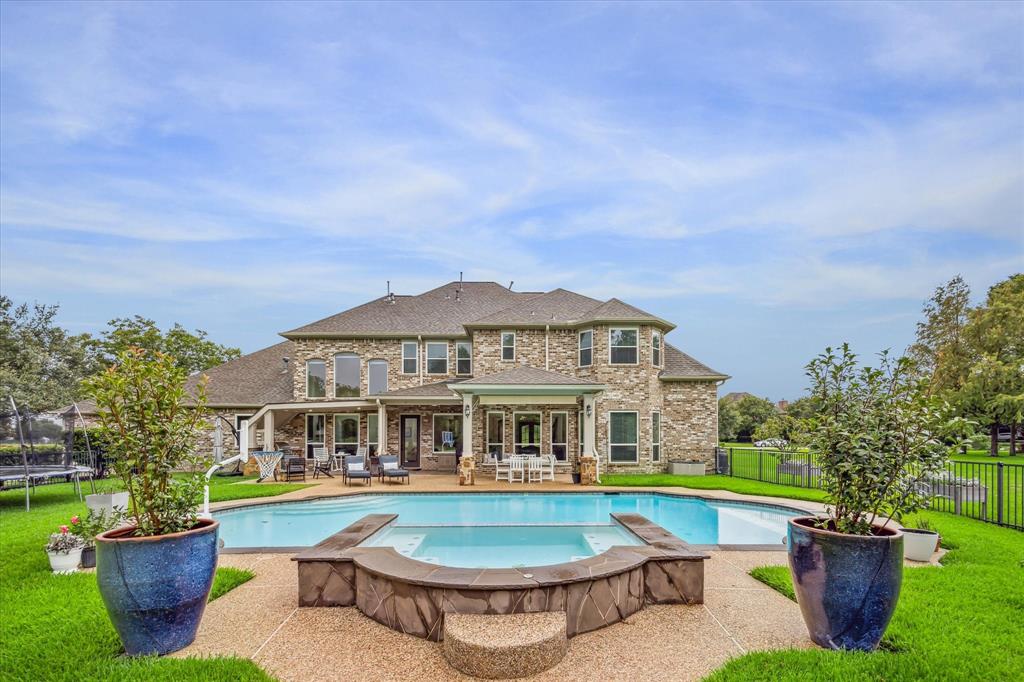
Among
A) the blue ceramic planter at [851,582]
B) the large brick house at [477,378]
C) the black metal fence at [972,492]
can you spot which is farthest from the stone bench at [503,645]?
the large brick house at [477,378]

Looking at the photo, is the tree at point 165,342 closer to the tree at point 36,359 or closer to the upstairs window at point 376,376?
the tree at point 36,359

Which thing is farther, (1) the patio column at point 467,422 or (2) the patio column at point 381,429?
(2) the patio column at point 381,429

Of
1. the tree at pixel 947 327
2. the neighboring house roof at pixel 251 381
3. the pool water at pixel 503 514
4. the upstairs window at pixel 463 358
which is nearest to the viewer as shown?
the pool water at pixel 503 514

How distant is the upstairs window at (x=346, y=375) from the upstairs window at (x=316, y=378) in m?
0.46

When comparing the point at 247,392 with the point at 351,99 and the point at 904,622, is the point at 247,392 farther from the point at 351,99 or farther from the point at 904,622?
the point at 904,622

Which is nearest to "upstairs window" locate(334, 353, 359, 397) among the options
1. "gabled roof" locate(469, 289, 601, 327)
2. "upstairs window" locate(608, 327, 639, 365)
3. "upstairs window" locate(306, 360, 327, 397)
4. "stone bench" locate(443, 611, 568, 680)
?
"upstairs window" locate(306, 360, 327, 397)

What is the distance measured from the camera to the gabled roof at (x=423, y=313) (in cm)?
2100

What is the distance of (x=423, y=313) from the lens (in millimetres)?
22469

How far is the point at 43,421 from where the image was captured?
1512cm

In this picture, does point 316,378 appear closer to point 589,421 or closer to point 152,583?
point 589,421

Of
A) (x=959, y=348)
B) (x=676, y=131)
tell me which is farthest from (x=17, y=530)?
(x=959, y=348)

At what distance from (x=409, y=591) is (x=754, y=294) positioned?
2652 centimetres

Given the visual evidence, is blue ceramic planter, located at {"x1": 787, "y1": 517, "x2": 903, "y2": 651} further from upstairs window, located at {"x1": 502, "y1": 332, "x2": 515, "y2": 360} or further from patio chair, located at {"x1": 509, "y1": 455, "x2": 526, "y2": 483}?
upstairs window, located at {"x1": 502, "y1": 332, "x2": 515, "y2": 360}

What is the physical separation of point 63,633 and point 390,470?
11.8 m
